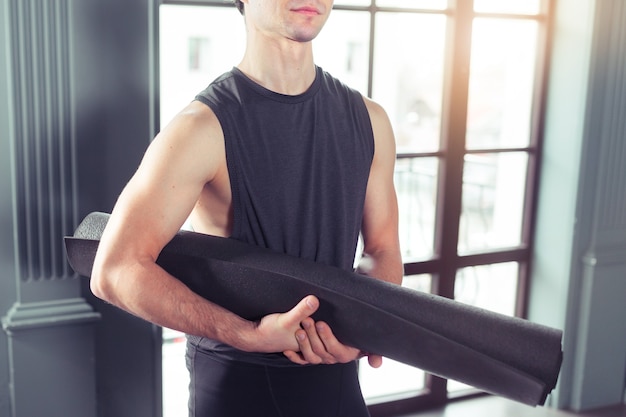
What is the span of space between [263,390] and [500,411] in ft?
6.32

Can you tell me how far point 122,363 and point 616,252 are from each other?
196cm

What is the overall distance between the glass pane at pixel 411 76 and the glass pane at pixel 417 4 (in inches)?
1.3

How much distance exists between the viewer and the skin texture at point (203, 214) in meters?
1.11

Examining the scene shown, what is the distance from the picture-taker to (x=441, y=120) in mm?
2756

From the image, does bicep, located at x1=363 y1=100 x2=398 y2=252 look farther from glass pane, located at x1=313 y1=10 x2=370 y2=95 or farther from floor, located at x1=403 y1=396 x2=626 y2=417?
floor, located at x1=403 y1=396 x2=626 y2=417

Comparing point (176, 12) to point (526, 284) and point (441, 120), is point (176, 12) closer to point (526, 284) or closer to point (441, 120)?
point (441, 120)

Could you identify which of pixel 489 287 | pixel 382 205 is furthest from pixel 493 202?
pixel 382 205

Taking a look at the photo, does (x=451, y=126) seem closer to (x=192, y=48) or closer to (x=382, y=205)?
(x=192, y=48)

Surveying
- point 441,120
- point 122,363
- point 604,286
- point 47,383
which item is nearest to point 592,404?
point 604,286

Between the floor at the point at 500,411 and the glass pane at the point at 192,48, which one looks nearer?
the glass pane at the point at 192,48

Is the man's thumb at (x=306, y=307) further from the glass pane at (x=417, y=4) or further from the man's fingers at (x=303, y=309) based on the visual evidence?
the glass pane at (x=417, y=4)

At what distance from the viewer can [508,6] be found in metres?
2.82

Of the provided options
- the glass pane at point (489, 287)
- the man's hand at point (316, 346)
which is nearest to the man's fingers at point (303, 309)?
the man's hand at point (316, 346)

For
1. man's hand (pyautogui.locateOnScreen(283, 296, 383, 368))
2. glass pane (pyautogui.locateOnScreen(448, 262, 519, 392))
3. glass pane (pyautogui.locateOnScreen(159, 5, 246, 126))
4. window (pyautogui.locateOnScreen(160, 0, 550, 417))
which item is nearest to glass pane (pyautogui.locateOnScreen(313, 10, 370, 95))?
window (pyautogui.locateOnScreen(160, 0, 550, 417))
